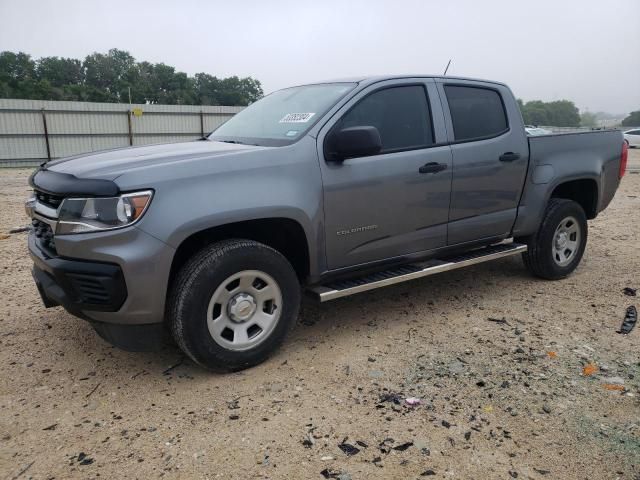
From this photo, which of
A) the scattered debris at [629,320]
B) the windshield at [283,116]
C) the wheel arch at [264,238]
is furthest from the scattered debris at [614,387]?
the windshield at [283,116]

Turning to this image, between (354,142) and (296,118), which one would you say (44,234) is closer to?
(296,118)

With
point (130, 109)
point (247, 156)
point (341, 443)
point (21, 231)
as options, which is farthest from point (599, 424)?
point (130, 109)

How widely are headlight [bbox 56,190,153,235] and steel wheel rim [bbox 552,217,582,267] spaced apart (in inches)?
155

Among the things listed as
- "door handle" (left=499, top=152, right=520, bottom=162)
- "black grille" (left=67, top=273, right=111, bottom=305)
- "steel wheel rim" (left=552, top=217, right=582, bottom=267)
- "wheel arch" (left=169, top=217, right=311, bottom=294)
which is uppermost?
"door handle" (left=499, top=152, right=520, bottom=162)

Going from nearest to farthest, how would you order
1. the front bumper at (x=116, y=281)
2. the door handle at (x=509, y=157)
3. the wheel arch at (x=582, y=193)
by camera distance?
the front bumper at (x=116, y=281) < the door handle at (x=509, y=157) < the wheel arch at (x=582, y=193)

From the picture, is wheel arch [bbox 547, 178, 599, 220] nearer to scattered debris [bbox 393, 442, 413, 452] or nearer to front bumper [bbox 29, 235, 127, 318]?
scattered debris [bbox 393, 442, 413, 452]

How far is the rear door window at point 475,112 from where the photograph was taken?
4258 millimetres

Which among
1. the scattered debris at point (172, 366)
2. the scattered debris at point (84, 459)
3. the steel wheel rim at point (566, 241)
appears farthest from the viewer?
the steel wheel rim at point (566, 241)

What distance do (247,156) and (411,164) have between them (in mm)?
1254

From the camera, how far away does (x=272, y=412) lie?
2.86m

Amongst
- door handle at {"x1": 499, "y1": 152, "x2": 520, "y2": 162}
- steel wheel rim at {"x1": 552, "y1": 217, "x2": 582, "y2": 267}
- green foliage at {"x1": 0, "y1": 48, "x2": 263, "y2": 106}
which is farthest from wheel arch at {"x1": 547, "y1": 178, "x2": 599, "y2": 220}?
green foliage at {"x1": 0, "y1": 48, "x2": 263, "y2": 106}

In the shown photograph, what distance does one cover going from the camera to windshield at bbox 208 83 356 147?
3627 mm

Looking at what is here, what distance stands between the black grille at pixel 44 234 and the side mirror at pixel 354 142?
1776mm

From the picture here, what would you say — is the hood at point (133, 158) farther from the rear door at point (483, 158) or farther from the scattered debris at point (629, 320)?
the scattered debris at point (629, 320)
